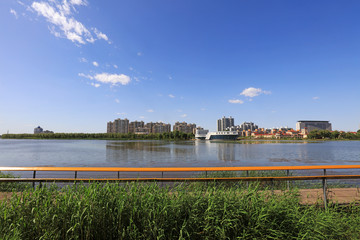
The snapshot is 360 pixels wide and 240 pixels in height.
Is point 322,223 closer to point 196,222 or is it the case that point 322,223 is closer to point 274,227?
point 274,227

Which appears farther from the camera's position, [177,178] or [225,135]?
[225,135]

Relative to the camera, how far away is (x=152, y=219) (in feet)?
9.71

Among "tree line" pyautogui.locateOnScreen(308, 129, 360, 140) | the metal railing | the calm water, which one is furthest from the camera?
"tree line" pyautogui.locateOnScreen(308, 129, 360, 140)

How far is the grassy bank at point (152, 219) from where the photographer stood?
8.87ft

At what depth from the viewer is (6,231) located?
100 inches

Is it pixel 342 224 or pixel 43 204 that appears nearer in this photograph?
pixel 43 204

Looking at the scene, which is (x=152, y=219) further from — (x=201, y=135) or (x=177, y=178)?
(x=201, y=135)

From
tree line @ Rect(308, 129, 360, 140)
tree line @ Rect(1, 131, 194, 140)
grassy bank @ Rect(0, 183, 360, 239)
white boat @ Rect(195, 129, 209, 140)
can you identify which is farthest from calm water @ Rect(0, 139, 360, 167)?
tree line @ Rect(308, 129, 360, 140)

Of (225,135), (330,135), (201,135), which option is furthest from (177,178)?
(330,135)

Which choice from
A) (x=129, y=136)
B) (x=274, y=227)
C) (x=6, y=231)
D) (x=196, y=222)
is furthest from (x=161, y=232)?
(x=129, y=136)

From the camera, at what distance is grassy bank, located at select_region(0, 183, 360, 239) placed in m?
2.71

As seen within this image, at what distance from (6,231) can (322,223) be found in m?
5.35

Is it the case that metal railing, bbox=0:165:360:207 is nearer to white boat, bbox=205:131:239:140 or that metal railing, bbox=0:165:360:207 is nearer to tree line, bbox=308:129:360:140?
white boat, bbox=205:131:239:140

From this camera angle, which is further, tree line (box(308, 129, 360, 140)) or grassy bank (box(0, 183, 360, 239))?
tree line (box(308, 129, 360, 140))
